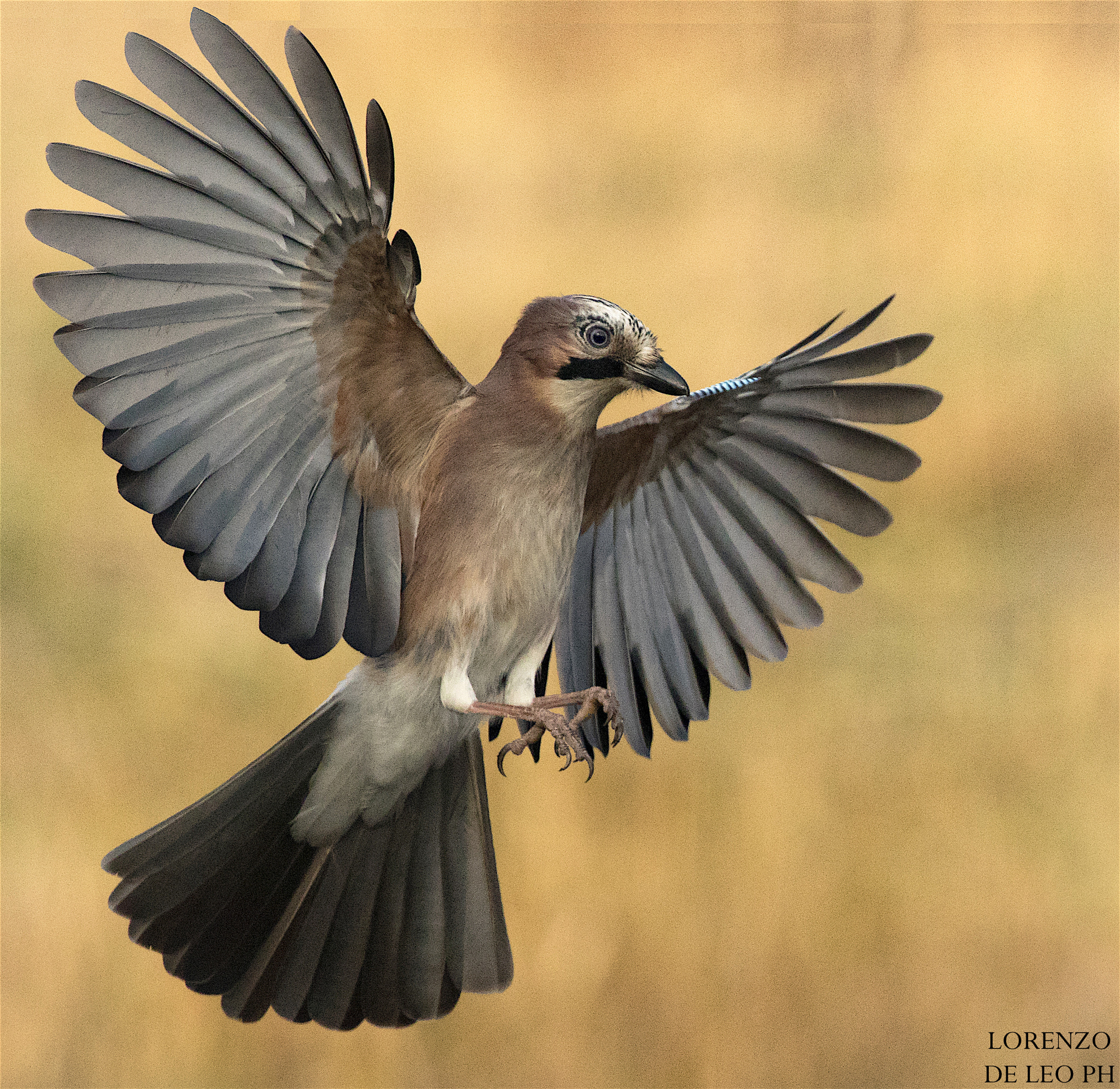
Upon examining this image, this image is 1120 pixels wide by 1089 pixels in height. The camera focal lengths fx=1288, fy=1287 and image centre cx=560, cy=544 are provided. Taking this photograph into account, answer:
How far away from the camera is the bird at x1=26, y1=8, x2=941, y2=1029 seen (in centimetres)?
180

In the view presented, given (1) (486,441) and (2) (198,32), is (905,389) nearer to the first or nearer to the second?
(1) (486,441)

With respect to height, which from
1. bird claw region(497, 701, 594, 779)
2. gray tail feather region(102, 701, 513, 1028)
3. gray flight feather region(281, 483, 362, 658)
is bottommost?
gray tail feather region(102, 701, 513, 1028)

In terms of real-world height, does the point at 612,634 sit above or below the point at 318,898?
above

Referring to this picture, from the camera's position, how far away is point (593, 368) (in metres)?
1.93

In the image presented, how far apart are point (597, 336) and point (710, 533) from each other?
555 millimetres

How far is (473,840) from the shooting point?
248 centimetres

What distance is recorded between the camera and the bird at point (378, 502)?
1.80 meters

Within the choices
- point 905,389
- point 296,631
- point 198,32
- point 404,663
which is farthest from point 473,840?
point 198,32

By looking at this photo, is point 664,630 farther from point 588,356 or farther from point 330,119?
point 330,119

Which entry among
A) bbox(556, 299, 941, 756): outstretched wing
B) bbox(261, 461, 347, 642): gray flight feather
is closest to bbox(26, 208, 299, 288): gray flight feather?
bbox(261, 461, 347, 642): gray flight feather

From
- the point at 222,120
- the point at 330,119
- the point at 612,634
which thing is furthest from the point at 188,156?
the point at 612,634

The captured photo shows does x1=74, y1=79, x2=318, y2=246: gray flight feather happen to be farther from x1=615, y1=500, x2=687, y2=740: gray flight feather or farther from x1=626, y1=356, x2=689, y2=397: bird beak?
x1=615, y1=500, x2=687, y2=740: gray flight feather

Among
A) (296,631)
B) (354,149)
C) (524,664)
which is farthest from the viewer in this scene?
(524,664)

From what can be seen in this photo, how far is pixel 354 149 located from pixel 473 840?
1.32 m
